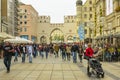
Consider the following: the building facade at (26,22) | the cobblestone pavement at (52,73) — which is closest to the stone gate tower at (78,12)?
the building facade at (26,22)

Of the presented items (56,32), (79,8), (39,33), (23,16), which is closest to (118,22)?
(79,8)

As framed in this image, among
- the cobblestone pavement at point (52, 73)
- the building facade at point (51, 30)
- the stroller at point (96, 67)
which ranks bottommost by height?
the cobblestone pavement at point (52, 73)

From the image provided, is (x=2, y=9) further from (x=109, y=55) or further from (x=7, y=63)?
(x=7, y=63)

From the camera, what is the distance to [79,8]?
128m

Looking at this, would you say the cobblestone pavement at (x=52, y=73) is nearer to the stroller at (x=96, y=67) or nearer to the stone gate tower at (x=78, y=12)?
the stroller at (x=96, y=67)

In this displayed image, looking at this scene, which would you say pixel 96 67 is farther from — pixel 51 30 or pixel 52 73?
pixel 51 30

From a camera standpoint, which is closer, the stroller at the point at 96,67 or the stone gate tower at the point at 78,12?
the stroller at the point at 96,67

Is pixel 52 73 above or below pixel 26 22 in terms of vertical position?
below

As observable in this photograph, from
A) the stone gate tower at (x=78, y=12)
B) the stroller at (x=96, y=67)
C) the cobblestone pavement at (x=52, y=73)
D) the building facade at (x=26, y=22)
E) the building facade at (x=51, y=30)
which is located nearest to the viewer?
the cobblestone pavement at (x=52, y=73)

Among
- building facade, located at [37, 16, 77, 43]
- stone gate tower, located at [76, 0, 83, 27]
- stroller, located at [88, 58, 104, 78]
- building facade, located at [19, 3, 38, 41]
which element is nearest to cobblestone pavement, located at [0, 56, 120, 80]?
stroller, located at [88, 58, 104, 78]

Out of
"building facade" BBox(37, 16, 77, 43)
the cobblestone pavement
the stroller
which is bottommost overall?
the cobblestone pavement

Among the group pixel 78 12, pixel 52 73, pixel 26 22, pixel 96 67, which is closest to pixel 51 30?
pixel 26 22

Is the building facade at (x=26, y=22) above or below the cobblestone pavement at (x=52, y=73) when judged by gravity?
above

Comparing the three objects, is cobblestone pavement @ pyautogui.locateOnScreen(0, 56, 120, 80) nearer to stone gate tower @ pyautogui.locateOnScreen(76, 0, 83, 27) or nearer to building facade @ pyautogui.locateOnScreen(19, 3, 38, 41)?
stone gate tower @ pyautogui.locateOnScreen(76, 0, 83, 27)
